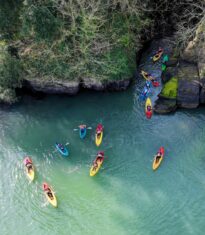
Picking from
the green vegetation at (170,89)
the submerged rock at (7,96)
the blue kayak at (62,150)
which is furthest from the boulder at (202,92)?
the submerged rock at (7,96)

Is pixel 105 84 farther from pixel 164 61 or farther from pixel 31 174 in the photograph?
pixel 31 174

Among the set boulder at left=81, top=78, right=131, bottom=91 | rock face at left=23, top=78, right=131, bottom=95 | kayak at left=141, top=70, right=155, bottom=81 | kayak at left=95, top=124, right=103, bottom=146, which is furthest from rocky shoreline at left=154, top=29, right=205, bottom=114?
kayak at left=95, top=124, right=103, bottom=146

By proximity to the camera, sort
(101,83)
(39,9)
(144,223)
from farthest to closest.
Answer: (101,83) → (39,9) → (144,223)

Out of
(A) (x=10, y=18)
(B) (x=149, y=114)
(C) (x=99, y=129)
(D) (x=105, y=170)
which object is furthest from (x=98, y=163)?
(A) (x=10, y=18)

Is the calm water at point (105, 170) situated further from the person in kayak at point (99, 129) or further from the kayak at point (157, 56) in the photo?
the kayak at point (157, 56)

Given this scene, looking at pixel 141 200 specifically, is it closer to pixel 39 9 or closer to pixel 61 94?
pixel 61 94

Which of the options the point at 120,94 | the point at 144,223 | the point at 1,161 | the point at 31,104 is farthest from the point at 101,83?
the point at 144,223
